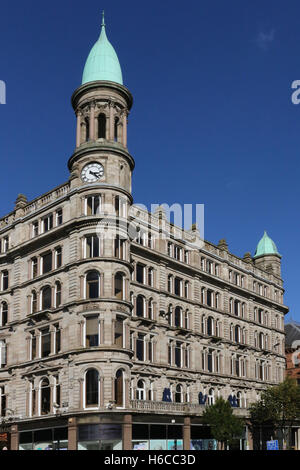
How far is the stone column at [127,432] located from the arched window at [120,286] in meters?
9.92

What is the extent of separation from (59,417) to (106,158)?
22.7 metres

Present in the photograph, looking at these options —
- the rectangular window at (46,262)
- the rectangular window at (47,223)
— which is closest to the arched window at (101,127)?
the rectangular window at (47,223)

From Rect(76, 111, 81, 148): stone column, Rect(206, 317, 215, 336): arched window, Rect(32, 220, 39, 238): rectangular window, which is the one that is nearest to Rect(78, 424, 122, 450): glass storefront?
Rect(32, 220, 39, 238): rectangular window

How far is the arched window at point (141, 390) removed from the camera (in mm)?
54125

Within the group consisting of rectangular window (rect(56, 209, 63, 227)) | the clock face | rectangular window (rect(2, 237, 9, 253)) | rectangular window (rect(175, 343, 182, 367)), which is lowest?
rectangular window (rect(175, 343, 182, 367))

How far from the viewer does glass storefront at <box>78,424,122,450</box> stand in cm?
4703

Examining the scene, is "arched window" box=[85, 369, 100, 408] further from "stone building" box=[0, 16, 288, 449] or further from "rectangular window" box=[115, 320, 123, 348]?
"rectangular window" box=[115, 320, 123, 348]

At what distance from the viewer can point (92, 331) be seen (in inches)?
1954

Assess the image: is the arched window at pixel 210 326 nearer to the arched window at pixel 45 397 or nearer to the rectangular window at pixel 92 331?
the rectangular window at pixel 92 331

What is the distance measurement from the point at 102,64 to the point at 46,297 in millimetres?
22708

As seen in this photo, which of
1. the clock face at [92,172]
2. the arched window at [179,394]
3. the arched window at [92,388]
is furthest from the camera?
the arched window at [179,394]

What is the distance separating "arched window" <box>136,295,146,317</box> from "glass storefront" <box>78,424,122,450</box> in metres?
11.8

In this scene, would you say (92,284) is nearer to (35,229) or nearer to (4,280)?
(35,229)
